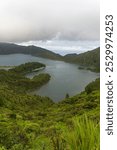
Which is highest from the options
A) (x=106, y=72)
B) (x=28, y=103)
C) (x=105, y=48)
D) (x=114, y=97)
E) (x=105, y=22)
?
(x=105, y=22)

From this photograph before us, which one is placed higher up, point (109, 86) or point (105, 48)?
point (105, 48)

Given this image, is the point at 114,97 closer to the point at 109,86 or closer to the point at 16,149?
the point at 109,86

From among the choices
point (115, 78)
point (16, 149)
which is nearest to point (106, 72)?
point (115, 78)

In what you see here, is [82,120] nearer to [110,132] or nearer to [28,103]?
[110,132]

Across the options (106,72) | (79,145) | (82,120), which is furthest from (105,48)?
(79,145)

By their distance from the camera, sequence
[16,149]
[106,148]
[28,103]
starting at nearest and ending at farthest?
[106,148], [16,149], [28,103]

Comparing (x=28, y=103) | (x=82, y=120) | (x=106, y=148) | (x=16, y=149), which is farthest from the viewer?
(x=28, y=103)

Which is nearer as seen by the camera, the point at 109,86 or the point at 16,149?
the point at 109,86
